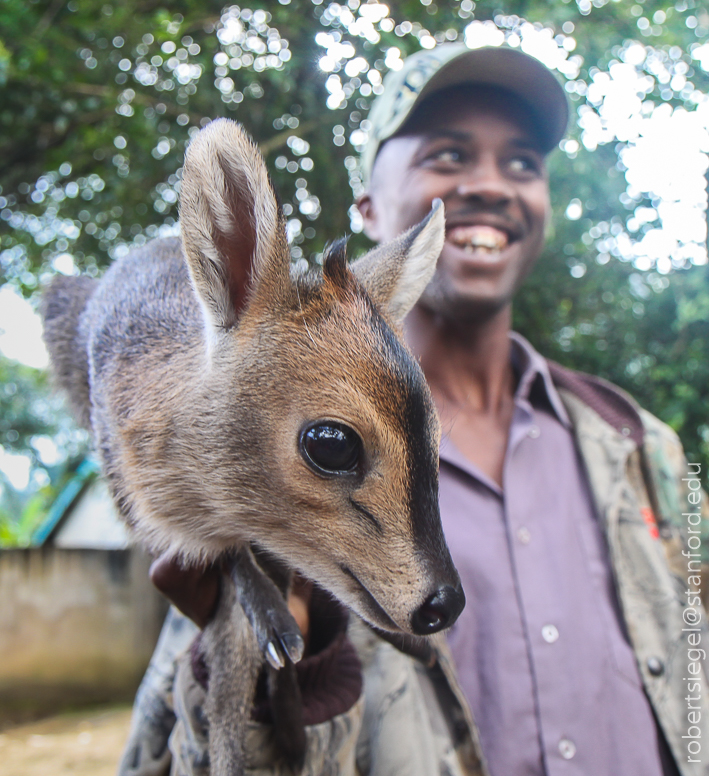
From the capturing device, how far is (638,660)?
7.80ft

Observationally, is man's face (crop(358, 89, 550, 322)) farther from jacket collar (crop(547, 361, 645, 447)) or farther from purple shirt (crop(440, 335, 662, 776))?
purple shirt (crop(440, 335, 662, 776))

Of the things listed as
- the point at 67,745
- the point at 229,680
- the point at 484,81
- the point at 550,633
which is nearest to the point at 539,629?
the point at 550,633

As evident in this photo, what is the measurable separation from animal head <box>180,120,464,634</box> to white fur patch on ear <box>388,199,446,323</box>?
0.42 feet

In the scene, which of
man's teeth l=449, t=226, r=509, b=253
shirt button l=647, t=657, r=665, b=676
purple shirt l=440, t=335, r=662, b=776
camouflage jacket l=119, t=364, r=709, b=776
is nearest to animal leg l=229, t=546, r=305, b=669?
camouflage jacket l=119, t=364, r=709, b=776

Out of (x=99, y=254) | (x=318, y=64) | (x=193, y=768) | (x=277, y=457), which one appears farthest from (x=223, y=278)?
(x=99, y=254)

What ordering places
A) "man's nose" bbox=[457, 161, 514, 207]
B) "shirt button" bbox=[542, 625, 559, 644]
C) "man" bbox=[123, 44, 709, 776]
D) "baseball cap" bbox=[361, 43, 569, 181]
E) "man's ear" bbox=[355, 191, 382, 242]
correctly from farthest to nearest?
"man's ear" bbox=[355, 191, 382, 242] < "baseball cap" bbox=[361, 43, 569, 181] < "man's nose" bbox=[457, 161, 514, 207] < "shirt button" bbox=[542, 625, 559, 644] < "man" bbox=[123, 44, 709, 776]

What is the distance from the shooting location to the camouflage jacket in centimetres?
182

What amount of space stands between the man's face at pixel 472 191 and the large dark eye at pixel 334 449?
1.54 m

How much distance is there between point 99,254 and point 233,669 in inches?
228

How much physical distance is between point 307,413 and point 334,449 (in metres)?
0.10

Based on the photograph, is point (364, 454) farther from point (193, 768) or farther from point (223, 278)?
point (193, 768)

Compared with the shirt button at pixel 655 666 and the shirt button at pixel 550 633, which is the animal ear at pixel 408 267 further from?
Answer: the shirt button at pixel 655 666

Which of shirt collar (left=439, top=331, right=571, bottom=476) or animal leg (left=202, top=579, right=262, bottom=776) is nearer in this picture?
animal leg (left=202, top=579, right=262, bottom=776)

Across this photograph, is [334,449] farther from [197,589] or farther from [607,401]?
[607,401]
